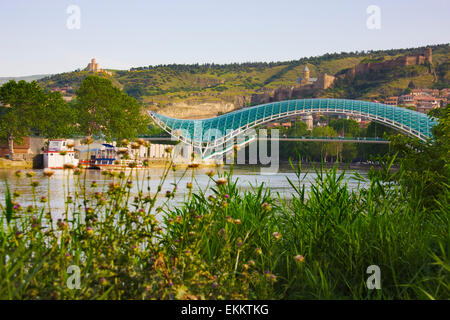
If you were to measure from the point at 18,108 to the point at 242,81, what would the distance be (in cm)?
13571

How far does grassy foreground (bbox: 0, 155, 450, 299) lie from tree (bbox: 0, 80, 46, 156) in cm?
3997

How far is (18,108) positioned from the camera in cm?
4309

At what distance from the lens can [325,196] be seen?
4.59 m

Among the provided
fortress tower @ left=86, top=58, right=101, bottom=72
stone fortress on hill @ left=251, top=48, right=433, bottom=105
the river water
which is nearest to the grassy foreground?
the river water

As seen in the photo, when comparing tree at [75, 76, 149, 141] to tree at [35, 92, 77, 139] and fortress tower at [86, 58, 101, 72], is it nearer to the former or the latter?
tree at [35, 92, 77, 139]

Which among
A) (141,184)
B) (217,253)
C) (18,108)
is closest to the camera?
(217,253)

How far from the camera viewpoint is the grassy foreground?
9.45ft

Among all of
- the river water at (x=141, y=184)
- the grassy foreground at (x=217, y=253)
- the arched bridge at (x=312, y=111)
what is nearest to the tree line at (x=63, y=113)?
the arched bridge at (x=312, y=111)

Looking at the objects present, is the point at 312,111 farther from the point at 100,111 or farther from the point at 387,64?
the point at 387,64

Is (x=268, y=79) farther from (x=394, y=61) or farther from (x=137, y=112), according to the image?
(x=137, y=112)

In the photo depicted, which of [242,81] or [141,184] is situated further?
[242,81]

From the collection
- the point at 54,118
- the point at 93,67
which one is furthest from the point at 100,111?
the point at 93,67

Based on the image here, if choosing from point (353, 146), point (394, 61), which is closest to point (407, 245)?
point (353, 146)

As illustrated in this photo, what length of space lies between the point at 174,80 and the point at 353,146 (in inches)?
4378
